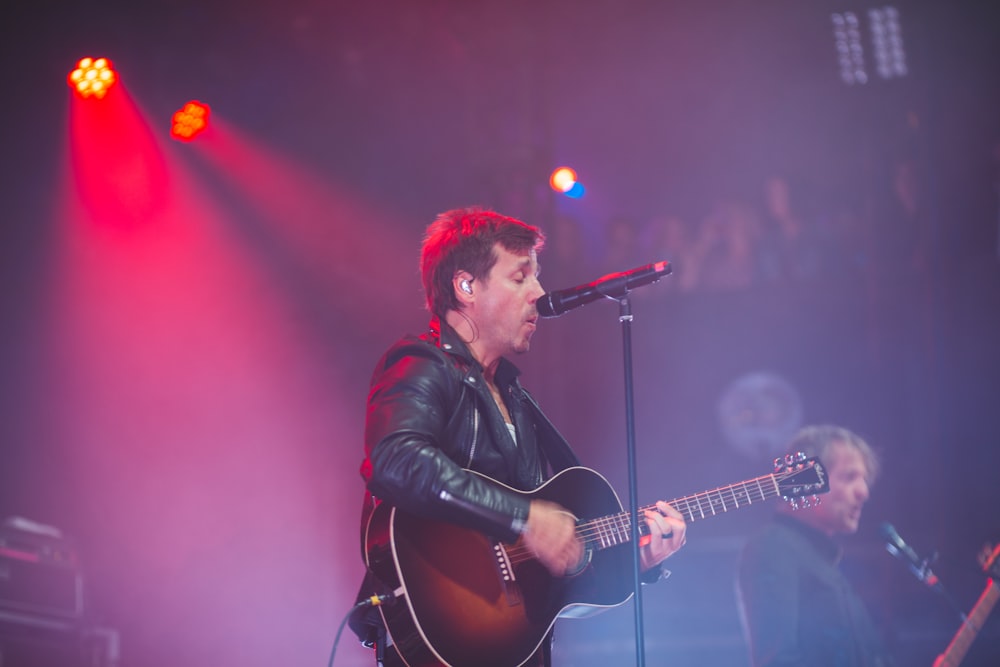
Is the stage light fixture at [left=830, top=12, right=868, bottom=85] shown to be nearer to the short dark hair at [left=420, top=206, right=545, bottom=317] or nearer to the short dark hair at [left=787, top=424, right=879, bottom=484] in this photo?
the short dark hair at [left=787, top=424, right=879, bottom=484]

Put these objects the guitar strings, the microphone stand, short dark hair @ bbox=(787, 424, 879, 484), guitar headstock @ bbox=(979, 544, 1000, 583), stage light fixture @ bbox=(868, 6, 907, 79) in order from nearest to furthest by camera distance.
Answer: the microphone stand < the guitar strings < guitar headstock @ bbox=(979, 544, 1000, 583) < short dark hair @ bbox=(787, 424, 879, 484) < stage light fixture @ bbox=(868, 6, 907, 79)

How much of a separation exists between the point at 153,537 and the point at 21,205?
91.9 inches

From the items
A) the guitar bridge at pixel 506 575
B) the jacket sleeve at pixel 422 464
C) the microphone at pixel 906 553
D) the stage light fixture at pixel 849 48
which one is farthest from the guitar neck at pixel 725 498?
the stage light fixture at pixel 849 48

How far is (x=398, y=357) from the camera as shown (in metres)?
2.88

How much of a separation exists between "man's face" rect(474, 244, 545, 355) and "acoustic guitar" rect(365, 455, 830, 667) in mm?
523

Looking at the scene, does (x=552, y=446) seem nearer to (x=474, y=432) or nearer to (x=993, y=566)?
(x=474, y=432)

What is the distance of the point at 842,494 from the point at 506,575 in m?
A: 2.76

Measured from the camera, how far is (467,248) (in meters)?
3.23

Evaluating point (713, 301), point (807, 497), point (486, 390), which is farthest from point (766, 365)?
point (486, 390)

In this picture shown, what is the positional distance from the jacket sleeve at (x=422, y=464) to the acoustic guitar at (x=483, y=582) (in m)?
0.14

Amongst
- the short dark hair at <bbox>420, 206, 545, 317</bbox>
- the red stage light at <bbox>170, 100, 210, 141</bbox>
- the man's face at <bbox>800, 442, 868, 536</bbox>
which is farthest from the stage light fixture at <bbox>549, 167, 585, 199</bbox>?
the short dark hair at <bbox>420, 206, 545, 317</bbox>

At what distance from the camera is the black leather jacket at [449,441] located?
2551 mm

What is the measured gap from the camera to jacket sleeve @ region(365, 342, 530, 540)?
2.54 meters

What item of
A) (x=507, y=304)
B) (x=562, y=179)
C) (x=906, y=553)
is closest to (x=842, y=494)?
(x=906, y=553)
